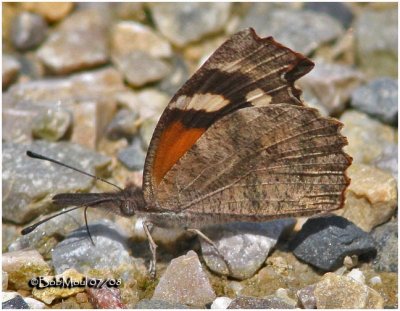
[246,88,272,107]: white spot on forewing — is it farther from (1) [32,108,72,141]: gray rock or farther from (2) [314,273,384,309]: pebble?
(1) [32,108,72,141]: gray rock

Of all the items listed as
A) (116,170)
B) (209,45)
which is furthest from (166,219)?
(209,45)

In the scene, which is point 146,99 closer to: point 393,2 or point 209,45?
point 209,45

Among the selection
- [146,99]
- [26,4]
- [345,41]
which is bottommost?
[146,99]

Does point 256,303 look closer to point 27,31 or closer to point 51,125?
point 51,125

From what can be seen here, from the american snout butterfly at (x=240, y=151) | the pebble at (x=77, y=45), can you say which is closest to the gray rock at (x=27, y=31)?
the pebble at (x=77, y=45)

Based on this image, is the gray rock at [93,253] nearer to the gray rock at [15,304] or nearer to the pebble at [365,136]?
the gray rock at [15,304]

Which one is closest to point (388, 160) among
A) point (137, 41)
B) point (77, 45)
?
point (137, 41)
